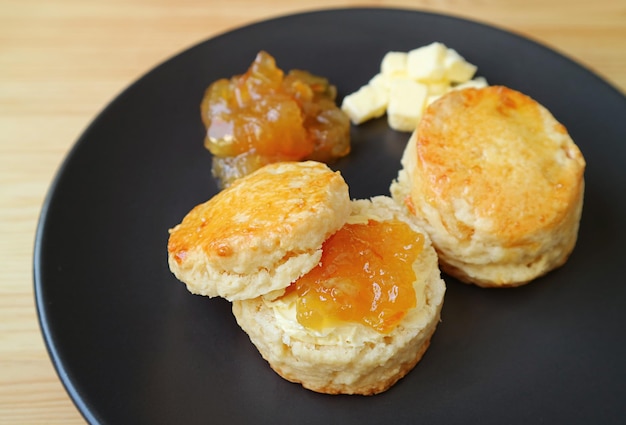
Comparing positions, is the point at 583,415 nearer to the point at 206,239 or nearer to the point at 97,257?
the point at 206,239

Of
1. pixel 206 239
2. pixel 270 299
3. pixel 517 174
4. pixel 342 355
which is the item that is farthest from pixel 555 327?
pixel 206 239

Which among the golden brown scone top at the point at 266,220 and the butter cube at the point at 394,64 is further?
the butter cube at the point at 394,64

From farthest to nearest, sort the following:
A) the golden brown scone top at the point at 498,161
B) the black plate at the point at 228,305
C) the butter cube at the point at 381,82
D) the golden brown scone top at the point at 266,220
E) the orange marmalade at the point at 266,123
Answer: the butter cube at the point at 381,82 → the orange marmalade at the point at 266,123 → the golden brown scone top at the point at 498,161 → the black plate at the point at 228,305 → the golden brown scone top at the point at 266,220

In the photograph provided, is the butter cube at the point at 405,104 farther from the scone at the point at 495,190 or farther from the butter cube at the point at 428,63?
the scone at the point at 495,190

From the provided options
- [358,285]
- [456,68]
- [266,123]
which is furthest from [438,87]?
[358,285]

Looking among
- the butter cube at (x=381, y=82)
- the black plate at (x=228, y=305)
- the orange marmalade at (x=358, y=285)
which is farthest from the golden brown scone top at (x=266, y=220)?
the butter cube at (x=381, y=82)

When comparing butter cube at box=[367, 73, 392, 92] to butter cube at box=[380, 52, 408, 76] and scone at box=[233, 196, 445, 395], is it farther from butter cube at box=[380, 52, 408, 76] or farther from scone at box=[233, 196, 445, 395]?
scone at box=[233, 196, 445, 395]
